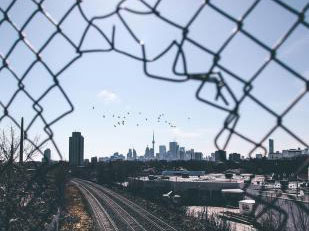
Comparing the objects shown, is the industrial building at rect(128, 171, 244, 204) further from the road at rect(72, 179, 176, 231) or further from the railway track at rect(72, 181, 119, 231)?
the railway track at rect(72, 181, 119, 231)

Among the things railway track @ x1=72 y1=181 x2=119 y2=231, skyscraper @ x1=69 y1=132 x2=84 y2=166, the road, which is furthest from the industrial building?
skyscraper @ x1=69 y1=132 x2=84 y2=166

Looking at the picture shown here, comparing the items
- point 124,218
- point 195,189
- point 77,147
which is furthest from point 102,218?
point 77,147

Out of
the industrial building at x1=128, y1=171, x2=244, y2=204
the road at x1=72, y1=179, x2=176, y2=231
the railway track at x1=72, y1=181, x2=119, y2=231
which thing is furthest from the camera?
the industrial building at x1=128, y1=171, x2=244, y2=204

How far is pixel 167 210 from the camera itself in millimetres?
36281

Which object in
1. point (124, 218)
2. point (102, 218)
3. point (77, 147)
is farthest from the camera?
point (124, 218)

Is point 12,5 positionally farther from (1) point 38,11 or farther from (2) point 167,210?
(2) point 167,210

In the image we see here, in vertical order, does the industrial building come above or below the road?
above

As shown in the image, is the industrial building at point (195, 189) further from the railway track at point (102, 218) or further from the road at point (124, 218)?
the railway track at point (102, 218)

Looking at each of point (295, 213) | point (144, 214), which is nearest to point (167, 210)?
point (144, 214)

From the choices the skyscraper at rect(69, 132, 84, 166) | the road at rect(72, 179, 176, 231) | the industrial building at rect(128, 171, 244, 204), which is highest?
the skyscraper at rect(69, 132, 84, 166)

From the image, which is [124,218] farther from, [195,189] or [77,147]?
[77,147]

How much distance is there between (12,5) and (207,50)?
3.70 feet

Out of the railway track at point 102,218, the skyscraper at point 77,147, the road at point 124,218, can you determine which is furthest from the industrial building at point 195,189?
the skyscraper at point 77,147

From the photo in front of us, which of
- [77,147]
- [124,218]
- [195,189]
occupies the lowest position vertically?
[124,218]
